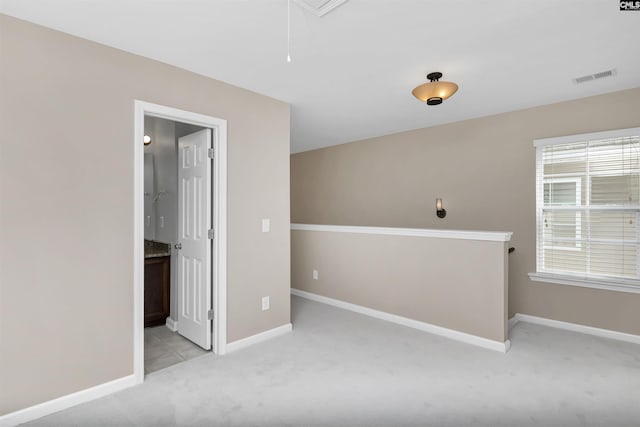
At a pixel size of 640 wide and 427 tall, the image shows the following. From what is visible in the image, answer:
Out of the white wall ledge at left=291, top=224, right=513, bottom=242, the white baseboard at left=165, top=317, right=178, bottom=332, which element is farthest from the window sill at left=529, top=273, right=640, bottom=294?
the white baseboard at left=165, top=317, right=178, bottom=332

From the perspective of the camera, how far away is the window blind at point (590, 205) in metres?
3.27

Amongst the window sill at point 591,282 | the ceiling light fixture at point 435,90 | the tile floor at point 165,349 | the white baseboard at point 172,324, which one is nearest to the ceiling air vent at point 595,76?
the ceiling light fixture at point 435,90

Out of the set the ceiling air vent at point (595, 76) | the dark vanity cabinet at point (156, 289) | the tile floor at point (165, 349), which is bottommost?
the tile floor at point (165, 349)

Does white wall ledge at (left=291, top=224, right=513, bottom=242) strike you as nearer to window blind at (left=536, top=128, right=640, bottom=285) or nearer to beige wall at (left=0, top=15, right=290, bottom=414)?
window blind at (left=536, top=128, right=640, bottom=285)

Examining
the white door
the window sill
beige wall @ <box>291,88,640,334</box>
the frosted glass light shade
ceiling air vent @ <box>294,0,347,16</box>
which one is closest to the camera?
ceiling air vent @ <box>294,0,347,16</box>

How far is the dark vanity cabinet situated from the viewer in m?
3.54

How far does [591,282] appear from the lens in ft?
11.2

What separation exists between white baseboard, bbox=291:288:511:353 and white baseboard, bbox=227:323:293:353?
103 centimetres

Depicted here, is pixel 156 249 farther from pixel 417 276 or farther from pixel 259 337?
pixel 417 276

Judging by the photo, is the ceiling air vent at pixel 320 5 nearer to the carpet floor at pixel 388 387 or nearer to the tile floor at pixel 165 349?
the carpet floor at pixel 388 387

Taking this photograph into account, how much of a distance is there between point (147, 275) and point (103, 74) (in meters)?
2.12

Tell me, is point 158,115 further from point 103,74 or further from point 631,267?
point 631,267

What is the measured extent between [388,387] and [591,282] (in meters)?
2.65

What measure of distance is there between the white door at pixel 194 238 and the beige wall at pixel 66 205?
0.58 meters
